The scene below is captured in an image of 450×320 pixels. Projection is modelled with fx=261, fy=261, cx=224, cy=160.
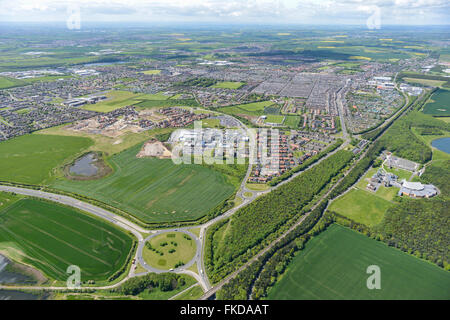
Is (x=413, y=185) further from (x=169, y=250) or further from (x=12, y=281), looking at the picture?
(x=12, y=281)

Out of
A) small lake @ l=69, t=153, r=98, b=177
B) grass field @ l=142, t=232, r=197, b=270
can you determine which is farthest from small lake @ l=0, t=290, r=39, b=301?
small lake @ l=69, t=153, r=98, b=177

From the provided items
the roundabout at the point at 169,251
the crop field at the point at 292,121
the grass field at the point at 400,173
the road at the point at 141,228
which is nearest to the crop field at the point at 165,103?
the crop field at the point at 292,121

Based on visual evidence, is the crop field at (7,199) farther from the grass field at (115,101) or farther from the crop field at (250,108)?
the crop field at (250,108)

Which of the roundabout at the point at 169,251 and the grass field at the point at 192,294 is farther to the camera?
the roundabout at the point at 169,251

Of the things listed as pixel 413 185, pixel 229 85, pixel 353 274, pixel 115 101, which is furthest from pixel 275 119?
pixel 115 101
